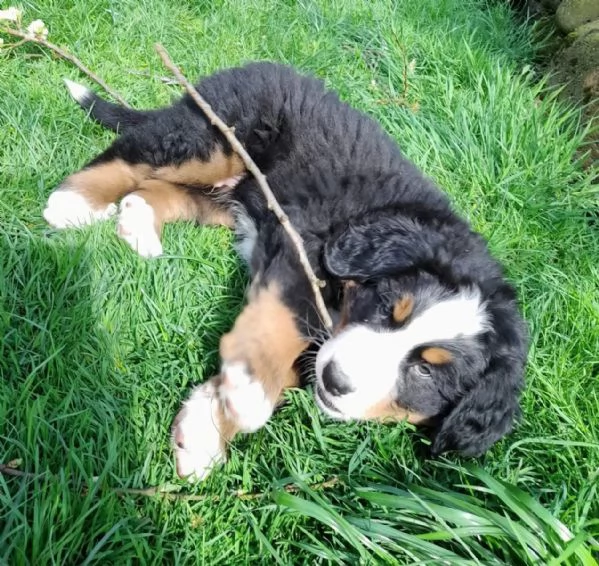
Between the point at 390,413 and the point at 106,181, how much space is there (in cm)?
142

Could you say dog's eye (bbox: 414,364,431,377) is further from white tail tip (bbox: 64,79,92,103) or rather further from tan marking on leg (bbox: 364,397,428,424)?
white tail tip (bbox: 64,79,92,103)

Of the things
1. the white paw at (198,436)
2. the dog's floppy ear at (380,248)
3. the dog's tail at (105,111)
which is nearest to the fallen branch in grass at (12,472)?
the white paw at (198,436)

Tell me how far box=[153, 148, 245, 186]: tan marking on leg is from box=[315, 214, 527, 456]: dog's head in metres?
0.78

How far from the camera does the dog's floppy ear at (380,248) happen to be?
1974 mm

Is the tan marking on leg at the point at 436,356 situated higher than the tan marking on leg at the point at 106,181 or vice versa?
the tan marking on leg at the point at 436,356

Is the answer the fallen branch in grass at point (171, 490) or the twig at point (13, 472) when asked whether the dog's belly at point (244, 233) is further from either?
the twig at point (13, 472)

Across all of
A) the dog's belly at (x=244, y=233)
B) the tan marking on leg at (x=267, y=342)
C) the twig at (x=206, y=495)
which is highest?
the tan marking on leg at (x=267, y=342)

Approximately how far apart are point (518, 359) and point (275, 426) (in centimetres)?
79

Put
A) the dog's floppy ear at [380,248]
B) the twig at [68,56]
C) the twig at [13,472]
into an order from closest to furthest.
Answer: the twig at [13,472]
the dog's floppy ear at [380,248]
the twig at [68,56]

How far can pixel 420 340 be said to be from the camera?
1.86 metres

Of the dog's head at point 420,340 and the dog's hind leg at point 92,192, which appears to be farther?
the dog's hind leg at point 92,192

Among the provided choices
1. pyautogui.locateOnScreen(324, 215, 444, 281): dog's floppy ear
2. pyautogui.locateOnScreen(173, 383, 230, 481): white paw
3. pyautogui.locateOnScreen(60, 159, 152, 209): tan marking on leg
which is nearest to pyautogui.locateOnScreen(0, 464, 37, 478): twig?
pyautogui.locateOnScreen(173, 383, 230, 481): white paw

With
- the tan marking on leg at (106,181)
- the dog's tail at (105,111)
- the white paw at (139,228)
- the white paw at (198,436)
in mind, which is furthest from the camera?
the dog's tail at (105,111)

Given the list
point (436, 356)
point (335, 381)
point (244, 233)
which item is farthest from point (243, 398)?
point (244, 233)
